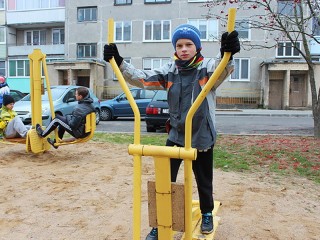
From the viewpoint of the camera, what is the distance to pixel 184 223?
2.41 m

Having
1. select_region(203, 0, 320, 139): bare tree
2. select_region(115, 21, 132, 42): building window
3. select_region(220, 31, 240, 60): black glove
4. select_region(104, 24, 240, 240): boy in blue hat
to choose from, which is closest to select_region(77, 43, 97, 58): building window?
select_region(115, 21, 132, 42): building window

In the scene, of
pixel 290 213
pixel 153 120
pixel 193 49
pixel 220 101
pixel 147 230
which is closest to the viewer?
pixel 193 49

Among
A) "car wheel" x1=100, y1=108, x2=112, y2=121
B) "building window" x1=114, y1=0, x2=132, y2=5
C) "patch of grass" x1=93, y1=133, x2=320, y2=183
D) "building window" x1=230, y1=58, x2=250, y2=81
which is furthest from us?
"building window" x1=114, y1=0, x2=132, y2=5

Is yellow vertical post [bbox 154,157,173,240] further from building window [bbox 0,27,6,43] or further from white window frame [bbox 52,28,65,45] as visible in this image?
building window [bbox 0,27,6,43]

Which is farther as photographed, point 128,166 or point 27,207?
point 128,166

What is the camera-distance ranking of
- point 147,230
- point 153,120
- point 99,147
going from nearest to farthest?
1. point 147,230
2. point 99,147
3. point 153,120

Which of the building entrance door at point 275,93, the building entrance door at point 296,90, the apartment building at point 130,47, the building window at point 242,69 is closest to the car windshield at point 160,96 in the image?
the apartment building at point 130,47

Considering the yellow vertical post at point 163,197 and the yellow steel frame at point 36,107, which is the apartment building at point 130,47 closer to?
the yellow steel frame at point 36,107

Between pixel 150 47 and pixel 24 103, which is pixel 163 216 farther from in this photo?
pixel 150 47

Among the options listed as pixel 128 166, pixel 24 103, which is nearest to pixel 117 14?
pixel 24 103

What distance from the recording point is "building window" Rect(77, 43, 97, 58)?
30703mm

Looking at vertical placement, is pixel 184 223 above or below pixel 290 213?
above

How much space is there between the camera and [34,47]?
33.5 m

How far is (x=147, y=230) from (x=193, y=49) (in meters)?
1.68
